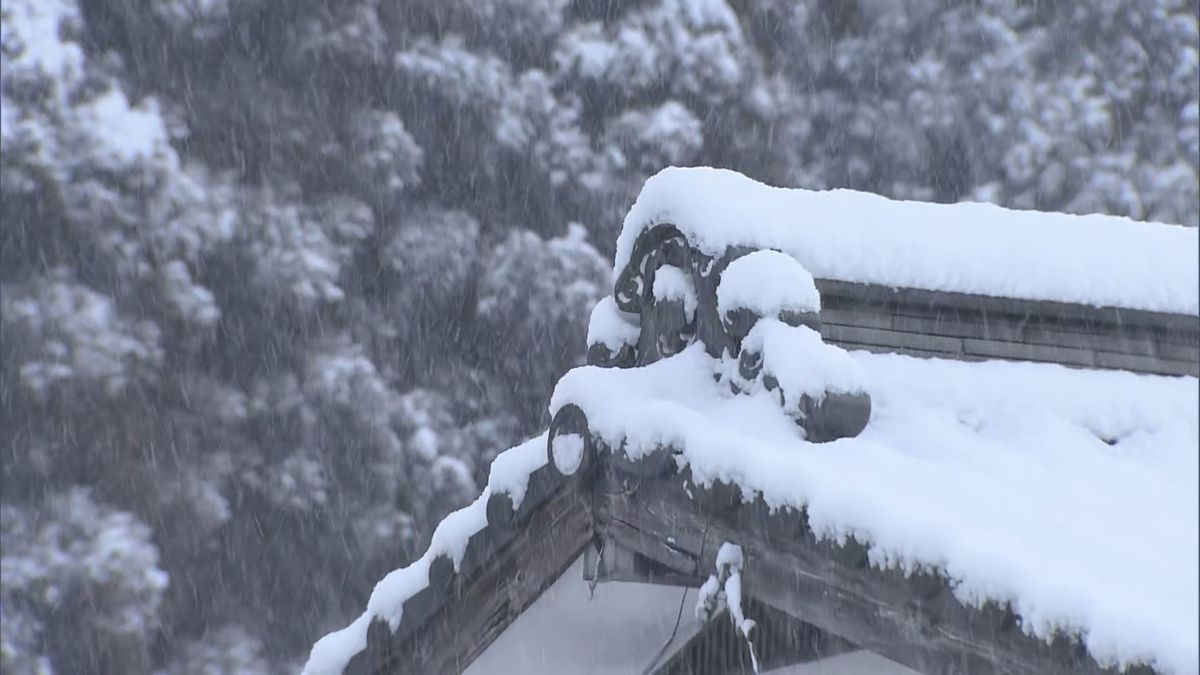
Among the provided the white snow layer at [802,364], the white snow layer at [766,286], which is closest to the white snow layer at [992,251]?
the white snow layer at [766,286]

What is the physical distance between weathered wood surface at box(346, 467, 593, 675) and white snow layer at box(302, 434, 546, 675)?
3 centimetres

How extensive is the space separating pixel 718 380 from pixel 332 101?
1268 centimetres

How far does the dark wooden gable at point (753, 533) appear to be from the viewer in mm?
2506

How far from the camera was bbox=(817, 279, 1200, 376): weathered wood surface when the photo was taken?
3.77m

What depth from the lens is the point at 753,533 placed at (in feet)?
9.34

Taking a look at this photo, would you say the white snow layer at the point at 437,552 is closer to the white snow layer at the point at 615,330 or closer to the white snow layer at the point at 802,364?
the white snow layer at the point at 615,330

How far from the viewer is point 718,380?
3.29 metres

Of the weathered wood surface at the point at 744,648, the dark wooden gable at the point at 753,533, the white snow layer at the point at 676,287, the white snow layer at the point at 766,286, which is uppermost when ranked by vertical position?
the white snow layer at the point at 766,286

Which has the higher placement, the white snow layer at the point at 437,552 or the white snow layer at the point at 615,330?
the white snow layer at the point at 615,330

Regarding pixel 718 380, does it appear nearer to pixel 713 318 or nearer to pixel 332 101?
pixel 713 318

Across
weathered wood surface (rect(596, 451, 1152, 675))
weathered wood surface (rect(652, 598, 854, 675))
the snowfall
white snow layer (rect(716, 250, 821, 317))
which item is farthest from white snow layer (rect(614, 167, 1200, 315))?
weathered wood surface (rect(652, 598, 854, 675))

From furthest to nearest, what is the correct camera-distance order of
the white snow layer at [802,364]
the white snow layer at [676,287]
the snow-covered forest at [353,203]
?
the snow-covered forest at [353,203] < the white snow layer at [676,287] < the white snow layer at [802,364]

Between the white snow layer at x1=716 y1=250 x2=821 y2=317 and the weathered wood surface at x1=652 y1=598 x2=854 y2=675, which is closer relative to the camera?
the white snow layer at x1=716 y1=250 x2=821 y2=317

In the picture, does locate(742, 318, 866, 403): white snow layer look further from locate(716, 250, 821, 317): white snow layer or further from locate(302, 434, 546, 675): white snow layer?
locate(302, 434, 546, 675): white snow layer
